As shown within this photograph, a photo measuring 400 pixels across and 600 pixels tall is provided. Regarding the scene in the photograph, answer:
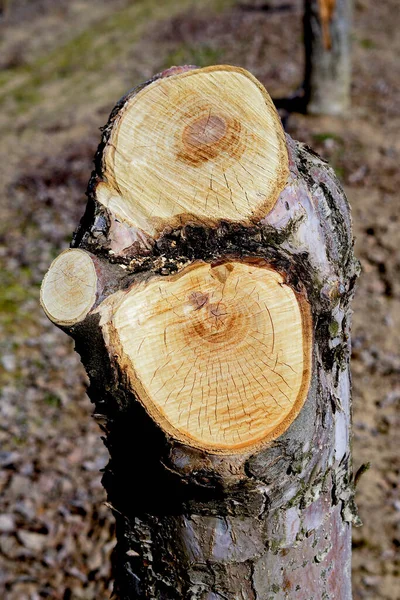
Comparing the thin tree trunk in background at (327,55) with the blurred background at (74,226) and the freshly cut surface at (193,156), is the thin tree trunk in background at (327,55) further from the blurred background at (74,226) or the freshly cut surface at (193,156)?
the freshly cut surface at (193,156)

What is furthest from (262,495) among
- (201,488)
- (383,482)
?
(383,482)

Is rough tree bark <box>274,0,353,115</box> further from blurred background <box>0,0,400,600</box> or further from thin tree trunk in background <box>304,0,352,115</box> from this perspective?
blurred background <box>0,0,400,600</box>

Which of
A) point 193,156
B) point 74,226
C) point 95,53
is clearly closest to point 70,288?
point 193,156

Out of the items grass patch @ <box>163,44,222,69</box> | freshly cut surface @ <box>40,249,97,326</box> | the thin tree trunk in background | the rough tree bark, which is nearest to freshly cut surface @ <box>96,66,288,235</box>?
freshly cut surface @ <box>40,249,97,326</box>

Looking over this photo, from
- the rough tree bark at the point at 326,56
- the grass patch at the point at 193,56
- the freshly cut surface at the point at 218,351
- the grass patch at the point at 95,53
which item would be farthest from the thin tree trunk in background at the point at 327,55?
the freshly cut surface at the point at 218,351

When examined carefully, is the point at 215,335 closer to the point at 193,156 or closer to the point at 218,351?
the point at 218,351
